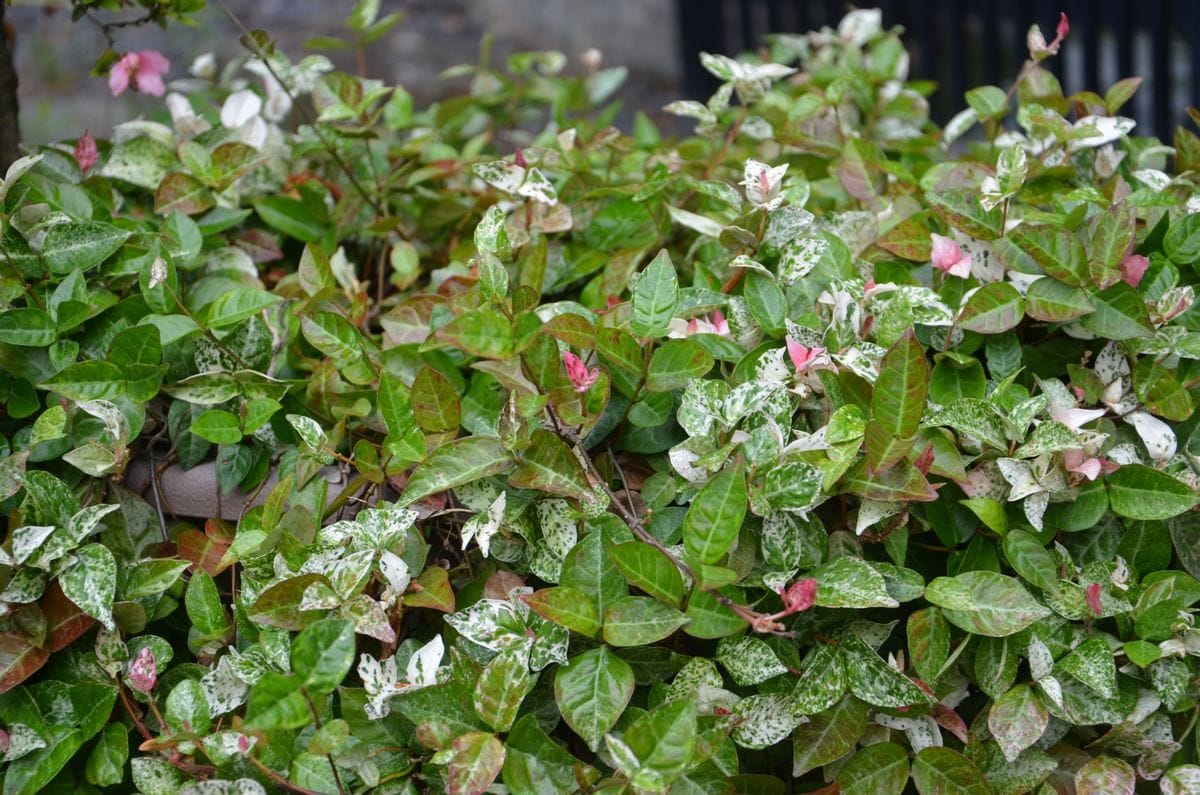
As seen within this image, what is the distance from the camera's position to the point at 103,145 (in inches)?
59.7

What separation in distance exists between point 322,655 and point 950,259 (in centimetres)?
70

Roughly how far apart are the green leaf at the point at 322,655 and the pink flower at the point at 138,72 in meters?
0.95

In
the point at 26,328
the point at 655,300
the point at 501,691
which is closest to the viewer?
the point at 501,691

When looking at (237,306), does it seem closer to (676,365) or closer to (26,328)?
(26,328)

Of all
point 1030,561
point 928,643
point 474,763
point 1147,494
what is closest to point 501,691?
point 474,763

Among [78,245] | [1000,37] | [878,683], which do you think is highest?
[78,245]

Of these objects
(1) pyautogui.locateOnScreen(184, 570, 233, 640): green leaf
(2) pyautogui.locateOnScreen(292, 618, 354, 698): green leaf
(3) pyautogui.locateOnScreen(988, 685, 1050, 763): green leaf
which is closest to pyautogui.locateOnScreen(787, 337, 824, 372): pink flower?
(3) pyautogui.locateOnScreen(988, 685, 1050, 763): green leaf

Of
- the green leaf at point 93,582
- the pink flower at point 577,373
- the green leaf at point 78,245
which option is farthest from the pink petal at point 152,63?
the pink flower at point 577,373

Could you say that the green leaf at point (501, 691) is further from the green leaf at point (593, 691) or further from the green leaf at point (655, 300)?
the green leaf at point (655, 300)

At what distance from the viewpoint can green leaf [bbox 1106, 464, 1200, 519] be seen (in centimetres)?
97

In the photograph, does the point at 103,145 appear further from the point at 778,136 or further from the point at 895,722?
the point at 895,722

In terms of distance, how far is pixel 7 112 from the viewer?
4.73ft

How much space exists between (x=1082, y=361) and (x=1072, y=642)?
0.95 feet

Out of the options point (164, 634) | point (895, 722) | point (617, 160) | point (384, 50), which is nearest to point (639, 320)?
point (895, 722)
